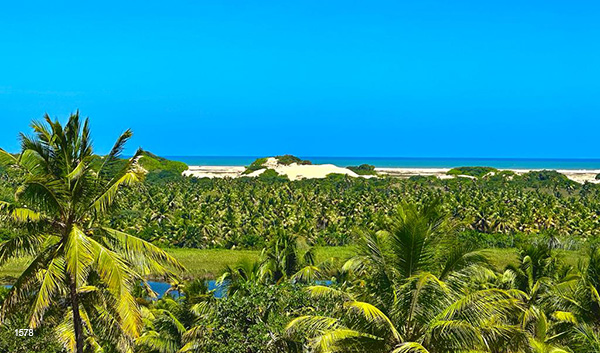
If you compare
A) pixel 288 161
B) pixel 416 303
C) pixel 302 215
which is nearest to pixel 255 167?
pixel 288 161

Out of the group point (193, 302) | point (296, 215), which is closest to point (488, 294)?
point (193, 302)

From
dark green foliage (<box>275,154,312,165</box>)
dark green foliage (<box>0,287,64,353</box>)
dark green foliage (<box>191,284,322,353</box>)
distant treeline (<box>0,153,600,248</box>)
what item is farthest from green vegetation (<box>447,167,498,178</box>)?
dark green foliage (<box>0,287,64,353</box>)

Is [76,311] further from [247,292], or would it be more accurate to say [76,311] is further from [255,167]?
[255,167]

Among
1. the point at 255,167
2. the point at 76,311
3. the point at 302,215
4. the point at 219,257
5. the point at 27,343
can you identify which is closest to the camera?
the point at 76,311

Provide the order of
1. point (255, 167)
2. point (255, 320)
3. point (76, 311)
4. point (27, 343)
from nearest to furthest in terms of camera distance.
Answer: point (76, 311) < point (27, 343) < point (255, 320) < point (255, 167)

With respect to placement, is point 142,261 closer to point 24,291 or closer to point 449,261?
point 24,291

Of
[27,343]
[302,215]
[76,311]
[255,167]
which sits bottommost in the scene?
[27,343]

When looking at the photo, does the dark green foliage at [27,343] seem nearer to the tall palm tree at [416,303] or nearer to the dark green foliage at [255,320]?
the dark green foliage at [255,320]

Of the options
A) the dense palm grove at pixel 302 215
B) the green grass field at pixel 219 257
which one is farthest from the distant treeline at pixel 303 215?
the green grass field at pixel 219 257

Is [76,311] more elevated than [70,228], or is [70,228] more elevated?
[70,228]
